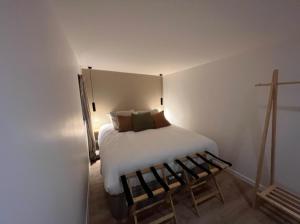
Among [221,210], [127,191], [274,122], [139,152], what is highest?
[274,122]

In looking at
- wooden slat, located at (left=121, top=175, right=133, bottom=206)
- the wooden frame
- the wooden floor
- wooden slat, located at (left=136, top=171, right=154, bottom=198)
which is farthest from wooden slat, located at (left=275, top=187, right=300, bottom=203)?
wooden slat, located at (left=121, top=175, right=133, bottom=206)

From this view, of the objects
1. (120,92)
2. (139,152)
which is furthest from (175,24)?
(120,92)

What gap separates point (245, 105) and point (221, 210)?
4.86 ft

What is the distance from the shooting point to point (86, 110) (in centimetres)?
248

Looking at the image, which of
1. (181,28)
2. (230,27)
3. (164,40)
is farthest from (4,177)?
(230,27)

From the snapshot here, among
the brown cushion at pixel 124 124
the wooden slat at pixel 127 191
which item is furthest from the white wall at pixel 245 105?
the wooden slat at pixel 127 191

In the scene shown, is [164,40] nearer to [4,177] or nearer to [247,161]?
[4,177]

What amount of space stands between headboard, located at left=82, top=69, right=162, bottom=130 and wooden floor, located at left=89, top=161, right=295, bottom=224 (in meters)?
1.87

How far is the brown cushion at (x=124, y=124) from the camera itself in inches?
99.2

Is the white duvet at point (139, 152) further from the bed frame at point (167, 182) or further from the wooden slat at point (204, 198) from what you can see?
the wooden slat at point (204, 198)

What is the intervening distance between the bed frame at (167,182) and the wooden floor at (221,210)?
0.10m

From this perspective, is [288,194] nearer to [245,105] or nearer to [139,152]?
[245,105]

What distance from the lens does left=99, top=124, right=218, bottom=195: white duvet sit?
1339 mm

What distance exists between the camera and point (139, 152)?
1.57 m
